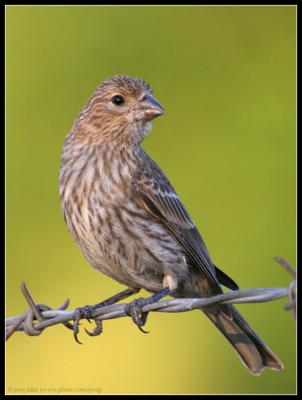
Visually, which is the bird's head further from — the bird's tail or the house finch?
the bird's tail

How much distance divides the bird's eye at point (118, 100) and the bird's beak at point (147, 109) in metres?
0.15

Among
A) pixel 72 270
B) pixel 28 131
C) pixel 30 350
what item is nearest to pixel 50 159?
pixel 28 131

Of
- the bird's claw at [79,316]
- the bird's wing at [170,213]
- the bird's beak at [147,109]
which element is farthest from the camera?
the bird's beak at [147,109]

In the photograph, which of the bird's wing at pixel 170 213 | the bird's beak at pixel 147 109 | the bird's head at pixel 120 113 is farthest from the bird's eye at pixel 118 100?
the bird's wing at pixel 170 213

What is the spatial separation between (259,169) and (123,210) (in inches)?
108

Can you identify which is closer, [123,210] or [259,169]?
[123,210]

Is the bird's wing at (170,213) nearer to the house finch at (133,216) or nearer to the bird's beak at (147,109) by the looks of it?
the house finch at (133,216)

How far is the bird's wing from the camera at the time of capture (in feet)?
17.7

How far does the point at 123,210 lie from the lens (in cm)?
526

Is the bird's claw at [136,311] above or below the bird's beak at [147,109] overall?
below

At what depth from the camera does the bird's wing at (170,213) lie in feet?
17.7

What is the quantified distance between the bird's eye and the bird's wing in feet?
1.46

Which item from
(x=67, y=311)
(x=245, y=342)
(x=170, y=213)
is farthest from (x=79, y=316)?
(x=245, y=342)

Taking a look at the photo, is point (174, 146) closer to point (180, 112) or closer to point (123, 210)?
point (180, 112)
